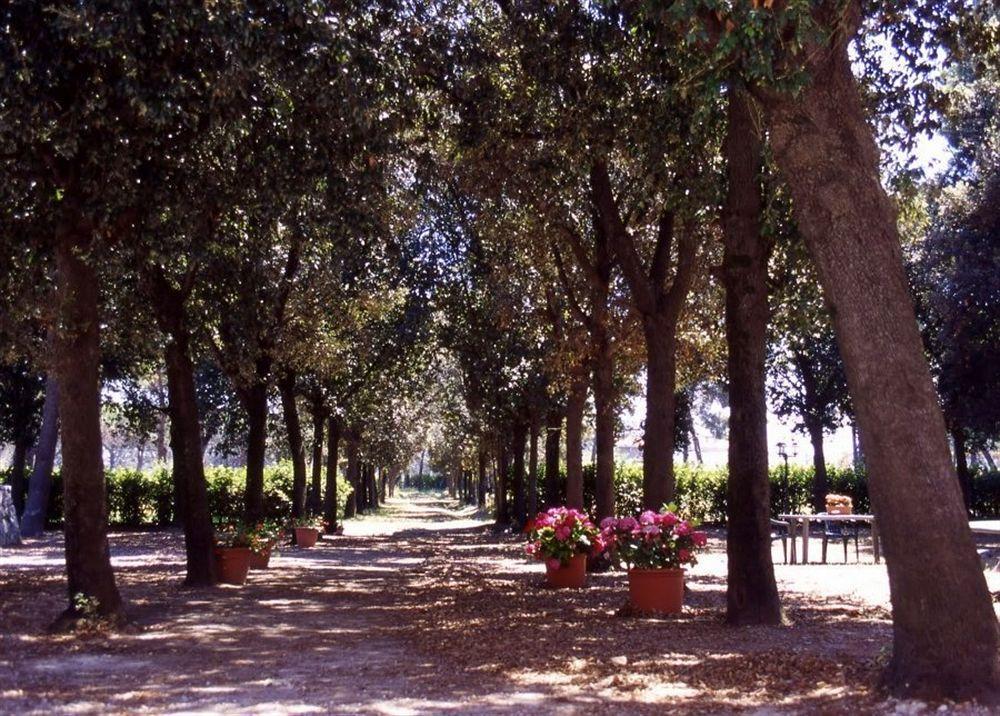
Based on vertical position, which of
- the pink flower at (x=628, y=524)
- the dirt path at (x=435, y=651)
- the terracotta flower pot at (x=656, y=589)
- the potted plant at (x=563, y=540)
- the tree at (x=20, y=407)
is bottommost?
the dirt path at (x=435, y=651)

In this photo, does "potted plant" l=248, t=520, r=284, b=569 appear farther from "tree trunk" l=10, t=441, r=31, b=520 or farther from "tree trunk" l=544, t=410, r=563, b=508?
"tree trunk" l=10, t=441, r=31, b=520

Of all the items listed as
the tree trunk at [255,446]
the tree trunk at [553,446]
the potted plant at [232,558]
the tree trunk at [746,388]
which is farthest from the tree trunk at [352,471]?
the tree trunk at [746,388]

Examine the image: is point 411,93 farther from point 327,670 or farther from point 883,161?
point 327,670

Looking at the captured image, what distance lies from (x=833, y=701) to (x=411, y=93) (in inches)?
311

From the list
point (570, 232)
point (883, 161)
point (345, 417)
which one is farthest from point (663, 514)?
point (345, 417)

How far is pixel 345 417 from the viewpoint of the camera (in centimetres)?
3023

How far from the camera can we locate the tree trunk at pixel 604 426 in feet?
57.1

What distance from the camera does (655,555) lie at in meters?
12.0

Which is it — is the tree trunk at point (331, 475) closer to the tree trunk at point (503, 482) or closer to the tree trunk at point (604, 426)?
the tree trunk at point (503, 482)

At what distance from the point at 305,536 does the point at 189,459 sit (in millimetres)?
11591

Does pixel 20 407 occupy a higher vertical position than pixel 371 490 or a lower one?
higher

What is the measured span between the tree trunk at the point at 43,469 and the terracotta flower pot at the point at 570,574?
1760cm

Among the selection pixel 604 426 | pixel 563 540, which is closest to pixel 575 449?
pixel 604 426

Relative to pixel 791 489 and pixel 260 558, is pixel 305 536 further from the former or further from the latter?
pixel 791 489
